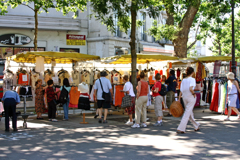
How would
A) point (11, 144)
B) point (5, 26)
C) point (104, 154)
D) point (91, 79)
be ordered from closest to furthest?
point (104, 154) → point (11, 144) → point (91, 79) → point (5, 26)

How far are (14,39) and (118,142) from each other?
57.7 feet

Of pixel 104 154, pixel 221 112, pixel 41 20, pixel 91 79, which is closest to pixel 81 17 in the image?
pixel 41 20

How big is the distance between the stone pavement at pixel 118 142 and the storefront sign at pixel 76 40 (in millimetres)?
14427

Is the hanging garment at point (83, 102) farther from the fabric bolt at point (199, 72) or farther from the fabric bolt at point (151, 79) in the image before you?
the fabric bolt at point (199, 72)

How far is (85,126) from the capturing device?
10.1 meters

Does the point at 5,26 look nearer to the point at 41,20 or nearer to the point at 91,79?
the point at 41,20

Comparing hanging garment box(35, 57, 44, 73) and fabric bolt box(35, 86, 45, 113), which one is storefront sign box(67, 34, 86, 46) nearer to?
hanging garment box(35, 57, 44, 73)

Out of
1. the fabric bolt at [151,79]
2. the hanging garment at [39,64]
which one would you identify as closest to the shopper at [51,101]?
the hanging garment at [39,64]

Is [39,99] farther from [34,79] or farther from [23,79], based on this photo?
[34,79]

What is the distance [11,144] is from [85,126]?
10.4 ft

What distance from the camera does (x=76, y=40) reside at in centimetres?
2427

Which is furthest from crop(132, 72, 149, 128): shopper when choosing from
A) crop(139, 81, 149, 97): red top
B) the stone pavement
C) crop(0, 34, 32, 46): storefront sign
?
crop(0, 34, 32, 46): storefront sign

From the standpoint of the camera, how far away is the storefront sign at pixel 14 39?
872 inches

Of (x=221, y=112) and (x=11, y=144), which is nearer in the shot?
(x=11, y=144)
